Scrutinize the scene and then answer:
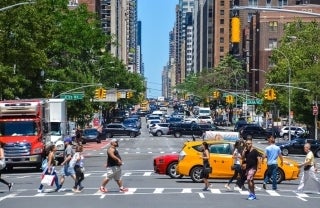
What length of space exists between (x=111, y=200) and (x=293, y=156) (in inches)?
1540

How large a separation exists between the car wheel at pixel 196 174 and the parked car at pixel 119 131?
204 ft

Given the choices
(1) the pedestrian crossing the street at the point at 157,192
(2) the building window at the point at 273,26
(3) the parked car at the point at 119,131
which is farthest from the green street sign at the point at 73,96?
(2) the building window at the point at 273,26

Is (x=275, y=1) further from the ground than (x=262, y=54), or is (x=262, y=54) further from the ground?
(x=275, y=1)

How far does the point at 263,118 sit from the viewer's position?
122750mm

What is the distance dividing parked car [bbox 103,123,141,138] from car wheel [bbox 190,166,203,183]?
204ft

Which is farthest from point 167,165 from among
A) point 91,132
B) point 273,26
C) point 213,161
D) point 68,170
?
point 273,26

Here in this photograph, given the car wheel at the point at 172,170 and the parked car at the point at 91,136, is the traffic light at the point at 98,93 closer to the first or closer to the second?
the parked car at the point at 91,136

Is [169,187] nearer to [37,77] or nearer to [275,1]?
[37,77]

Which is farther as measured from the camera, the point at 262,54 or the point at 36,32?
the point at 262,54

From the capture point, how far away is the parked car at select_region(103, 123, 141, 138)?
307ft

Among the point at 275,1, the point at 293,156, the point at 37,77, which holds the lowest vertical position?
the point at 293,156

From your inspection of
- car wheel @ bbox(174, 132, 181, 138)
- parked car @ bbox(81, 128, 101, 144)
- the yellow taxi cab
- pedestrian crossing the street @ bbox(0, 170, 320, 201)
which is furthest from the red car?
car wheel @ bbox(174, 132, 181, 138)

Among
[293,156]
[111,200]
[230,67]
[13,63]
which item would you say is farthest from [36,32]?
[230,67]

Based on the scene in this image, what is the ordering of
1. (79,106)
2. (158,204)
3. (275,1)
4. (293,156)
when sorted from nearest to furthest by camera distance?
(158,204) < (293,156) < (79,106) < (275,1)
